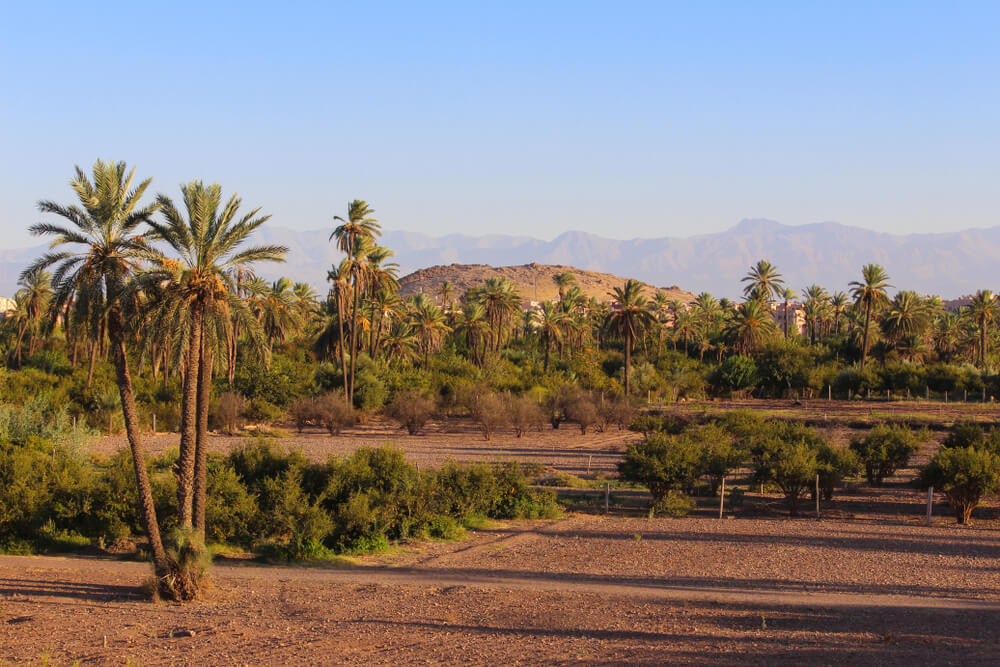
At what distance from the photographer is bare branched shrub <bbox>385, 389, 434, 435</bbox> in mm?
48969

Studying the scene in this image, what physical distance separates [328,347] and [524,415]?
17.1 m

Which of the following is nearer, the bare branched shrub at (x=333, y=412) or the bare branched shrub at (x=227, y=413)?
the bare branched shrub at (x=227, y=413)

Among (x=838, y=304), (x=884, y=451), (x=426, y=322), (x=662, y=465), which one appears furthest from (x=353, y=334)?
(x=838, y=304)

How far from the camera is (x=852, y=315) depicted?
294 feet

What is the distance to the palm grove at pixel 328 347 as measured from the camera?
1652 cm

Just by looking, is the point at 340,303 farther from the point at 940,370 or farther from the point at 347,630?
the point at 940,370

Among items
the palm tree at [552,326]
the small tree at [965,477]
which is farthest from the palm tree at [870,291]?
the small tree at [965,477]

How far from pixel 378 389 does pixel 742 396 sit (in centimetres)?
2996

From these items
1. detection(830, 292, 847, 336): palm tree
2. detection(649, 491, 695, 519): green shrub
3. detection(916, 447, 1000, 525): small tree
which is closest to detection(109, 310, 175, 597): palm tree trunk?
detection(649, 491, 695, 519): green shrub

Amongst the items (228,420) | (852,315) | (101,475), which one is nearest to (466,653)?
(101,475)

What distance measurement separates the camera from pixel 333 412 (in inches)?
1917

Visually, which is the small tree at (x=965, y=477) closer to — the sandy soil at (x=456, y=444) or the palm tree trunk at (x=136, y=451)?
the sandy soil at (x=456, y=444)

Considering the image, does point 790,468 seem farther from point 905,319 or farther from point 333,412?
point 905,319

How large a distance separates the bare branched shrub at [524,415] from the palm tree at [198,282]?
102 feet
